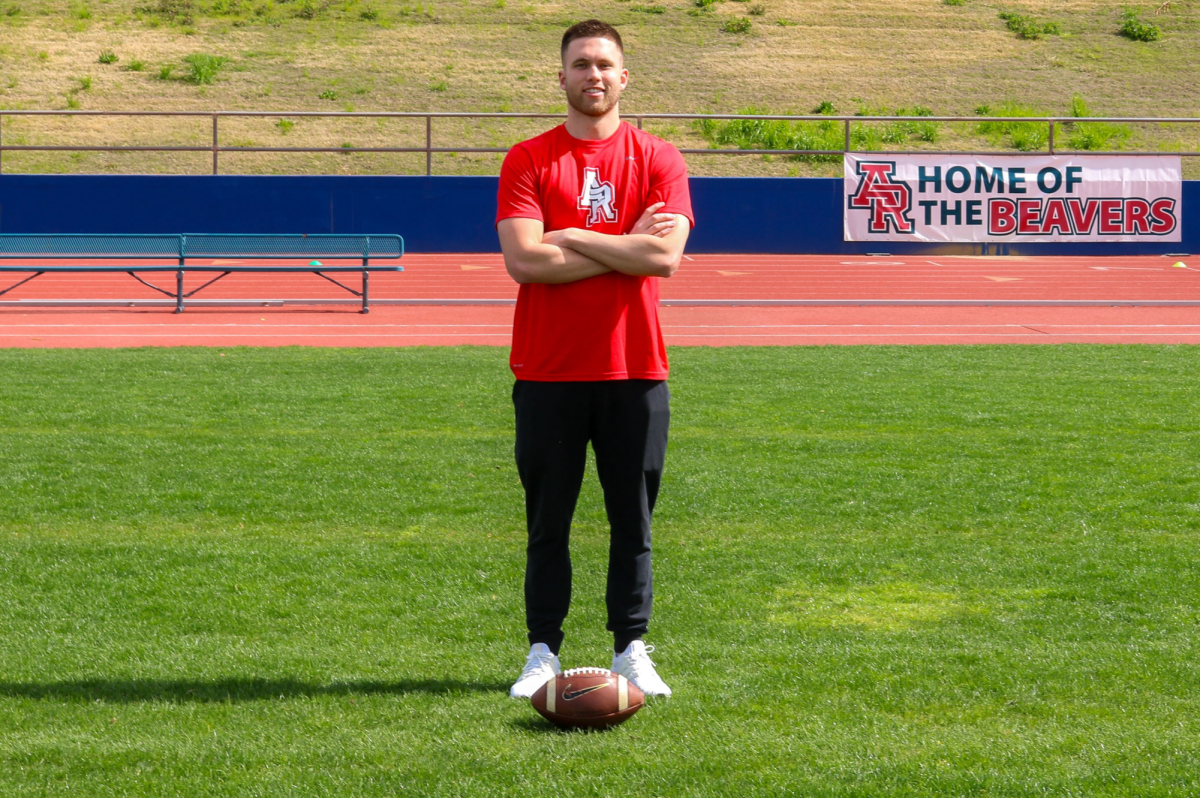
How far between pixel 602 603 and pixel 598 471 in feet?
3.95

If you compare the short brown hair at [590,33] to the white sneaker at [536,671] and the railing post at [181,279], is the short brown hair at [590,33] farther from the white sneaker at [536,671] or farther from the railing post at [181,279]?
the railing post at [181,279]

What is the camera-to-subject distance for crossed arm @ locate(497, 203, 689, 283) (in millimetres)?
3369

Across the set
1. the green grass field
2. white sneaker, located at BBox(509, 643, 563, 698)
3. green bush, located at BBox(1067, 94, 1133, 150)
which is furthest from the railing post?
green bush, located at BBox(1067, 94, 1133, 150)

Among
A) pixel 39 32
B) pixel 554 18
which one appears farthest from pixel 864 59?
pixel 39 32

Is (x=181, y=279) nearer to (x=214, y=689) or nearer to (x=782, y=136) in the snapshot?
(x=214, y=689)

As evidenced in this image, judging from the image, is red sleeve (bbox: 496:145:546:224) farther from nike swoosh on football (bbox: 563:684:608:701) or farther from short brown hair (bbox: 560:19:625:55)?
nike swoosh on football (bbox: 563:684:608:701)

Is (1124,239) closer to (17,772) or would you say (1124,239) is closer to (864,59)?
(864,59)

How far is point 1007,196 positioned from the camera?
2656 cm

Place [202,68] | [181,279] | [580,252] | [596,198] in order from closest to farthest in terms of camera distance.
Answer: [580,252], [596,198], [181,279], [202,68]

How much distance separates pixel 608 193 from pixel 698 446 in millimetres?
4195

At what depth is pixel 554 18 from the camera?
158ft

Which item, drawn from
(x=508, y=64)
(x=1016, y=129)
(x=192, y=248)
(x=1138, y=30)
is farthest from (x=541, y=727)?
(x=1138, y=30)

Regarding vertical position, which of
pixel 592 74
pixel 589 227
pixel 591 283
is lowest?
pixel 591 283

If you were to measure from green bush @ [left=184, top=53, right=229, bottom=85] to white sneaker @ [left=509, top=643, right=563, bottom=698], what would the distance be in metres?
39.6
